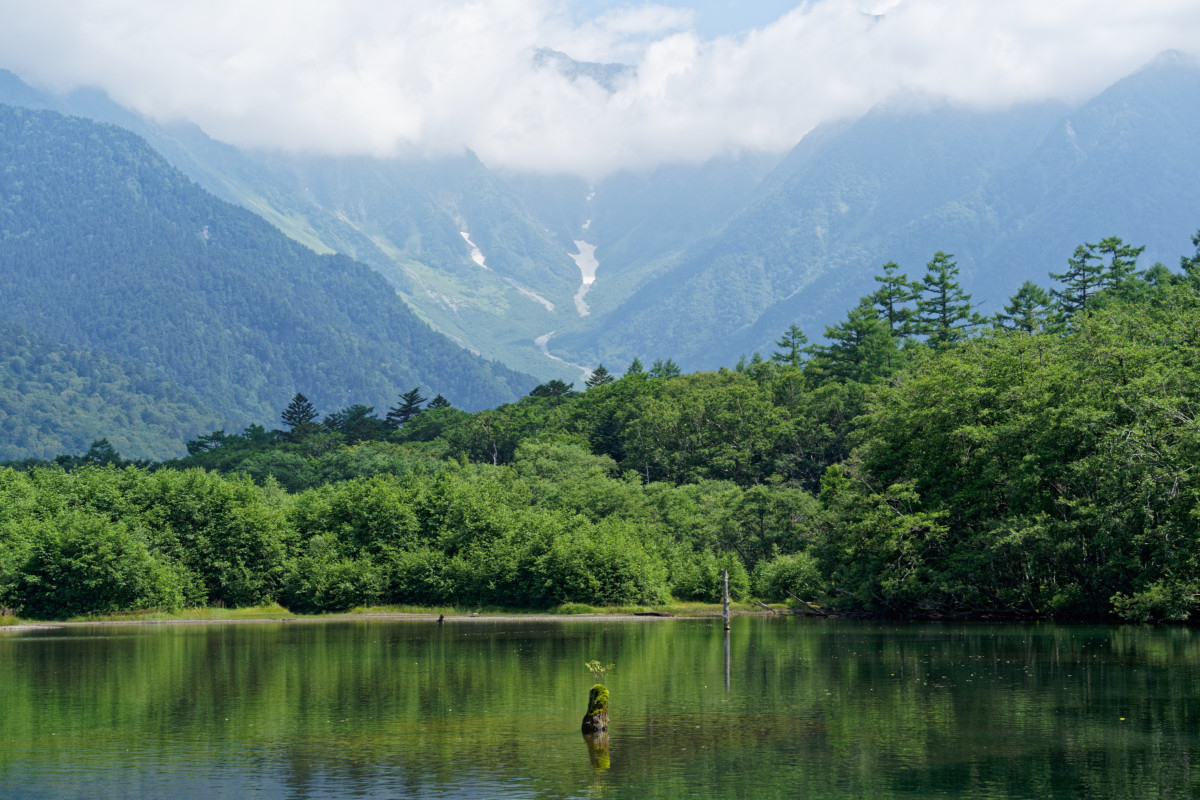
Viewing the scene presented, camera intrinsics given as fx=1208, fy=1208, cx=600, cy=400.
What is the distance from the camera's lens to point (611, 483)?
11744 cm

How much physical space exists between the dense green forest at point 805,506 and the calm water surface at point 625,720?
10.7m

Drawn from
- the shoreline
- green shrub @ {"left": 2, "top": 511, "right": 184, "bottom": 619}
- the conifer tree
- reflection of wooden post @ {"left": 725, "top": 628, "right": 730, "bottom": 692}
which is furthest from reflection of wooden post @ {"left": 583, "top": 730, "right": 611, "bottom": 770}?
the conifer tree

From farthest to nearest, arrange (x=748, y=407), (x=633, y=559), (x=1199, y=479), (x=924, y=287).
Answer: (x=924, y=287), (x=748, y=407), (x=633, y=559), (x=1199, y=479)

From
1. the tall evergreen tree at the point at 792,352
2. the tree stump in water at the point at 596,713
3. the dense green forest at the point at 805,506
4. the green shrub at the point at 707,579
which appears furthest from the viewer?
the tall evergreen tree at the point at 792,352

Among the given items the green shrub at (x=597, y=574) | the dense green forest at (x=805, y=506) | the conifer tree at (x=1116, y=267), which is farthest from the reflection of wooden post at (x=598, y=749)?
the conifer tree at (x=1116, y=267)

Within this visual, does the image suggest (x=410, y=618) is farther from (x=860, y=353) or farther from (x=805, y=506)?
(x=860, y=353)

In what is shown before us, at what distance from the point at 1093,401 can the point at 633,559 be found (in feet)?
125

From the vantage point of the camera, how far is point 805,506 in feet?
345

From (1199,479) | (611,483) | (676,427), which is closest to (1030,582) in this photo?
(1199,479)

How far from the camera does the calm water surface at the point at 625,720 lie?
2697 centimetres

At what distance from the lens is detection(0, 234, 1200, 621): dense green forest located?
68.8 metres

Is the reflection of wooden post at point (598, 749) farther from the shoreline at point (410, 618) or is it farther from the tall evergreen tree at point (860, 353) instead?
the tall evergreen tree at point (860, 353)

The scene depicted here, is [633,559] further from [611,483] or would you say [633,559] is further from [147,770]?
[147,770]

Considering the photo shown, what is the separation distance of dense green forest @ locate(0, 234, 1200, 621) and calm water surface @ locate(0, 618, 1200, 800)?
10.7 m
